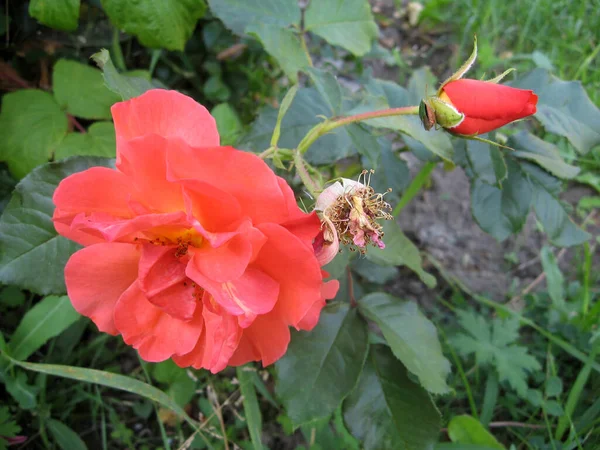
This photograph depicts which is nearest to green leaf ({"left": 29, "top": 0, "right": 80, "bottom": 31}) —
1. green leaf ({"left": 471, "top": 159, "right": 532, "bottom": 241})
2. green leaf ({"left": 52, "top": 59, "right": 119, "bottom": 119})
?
green leaf ({"left": 52, "top": 59, "right": 119, "bottom": 119})

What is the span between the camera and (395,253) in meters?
1.09

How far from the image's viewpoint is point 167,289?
0.71 meters

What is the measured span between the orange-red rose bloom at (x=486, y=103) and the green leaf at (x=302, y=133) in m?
0.44

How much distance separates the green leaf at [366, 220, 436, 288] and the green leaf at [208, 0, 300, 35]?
24.2 inches

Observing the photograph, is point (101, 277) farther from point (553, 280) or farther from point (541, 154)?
point (553, 280)

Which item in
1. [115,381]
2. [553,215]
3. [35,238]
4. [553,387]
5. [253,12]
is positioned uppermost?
[253,12]

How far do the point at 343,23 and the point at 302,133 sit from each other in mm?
424

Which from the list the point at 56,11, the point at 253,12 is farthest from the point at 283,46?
the point at 56,11

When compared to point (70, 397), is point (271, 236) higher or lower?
higher

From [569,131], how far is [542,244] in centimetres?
95

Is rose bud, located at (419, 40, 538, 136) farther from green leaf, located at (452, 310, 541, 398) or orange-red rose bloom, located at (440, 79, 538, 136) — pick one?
green leaf, located at (452, 310, 541, 398)

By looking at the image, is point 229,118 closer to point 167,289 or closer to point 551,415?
point 167,289

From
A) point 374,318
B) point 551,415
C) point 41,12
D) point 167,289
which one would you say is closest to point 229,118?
point 41,12

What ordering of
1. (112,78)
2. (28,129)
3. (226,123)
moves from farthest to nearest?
(226,123), (28,129), (112,78)
